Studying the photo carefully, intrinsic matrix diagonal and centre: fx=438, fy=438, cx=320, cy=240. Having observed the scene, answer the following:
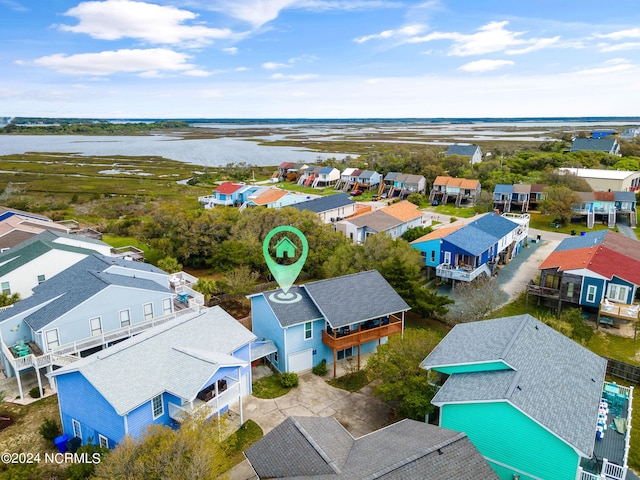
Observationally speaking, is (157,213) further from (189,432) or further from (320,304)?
(189,432)

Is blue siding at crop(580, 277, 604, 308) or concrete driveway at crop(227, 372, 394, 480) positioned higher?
blue siding at crop(580, 277, 604, 308)

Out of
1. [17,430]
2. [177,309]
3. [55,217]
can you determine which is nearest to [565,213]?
[177,309]

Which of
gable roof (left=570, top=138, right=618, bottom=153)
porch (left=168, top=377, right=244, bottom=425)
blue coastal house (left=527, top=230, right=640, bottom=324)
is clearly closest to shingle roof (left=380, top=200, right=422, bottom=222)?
blue coastal house (left=527, top=230, right=640, bottom=324)

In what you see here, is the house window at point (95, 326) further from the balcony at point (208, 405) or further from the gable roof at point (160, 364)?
the balcony at point (208, 405)

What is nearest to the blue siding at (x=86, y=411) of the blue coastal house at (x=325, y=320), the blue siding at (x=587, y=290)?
the blue coastal house at (x=325, y=320)

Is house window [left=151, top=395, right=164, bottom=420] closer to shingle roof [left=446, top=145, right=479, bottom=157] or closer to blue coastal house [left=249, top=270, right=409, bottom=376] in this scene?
blue coastal house [left=249, top=270, right=409, bottom=376]
